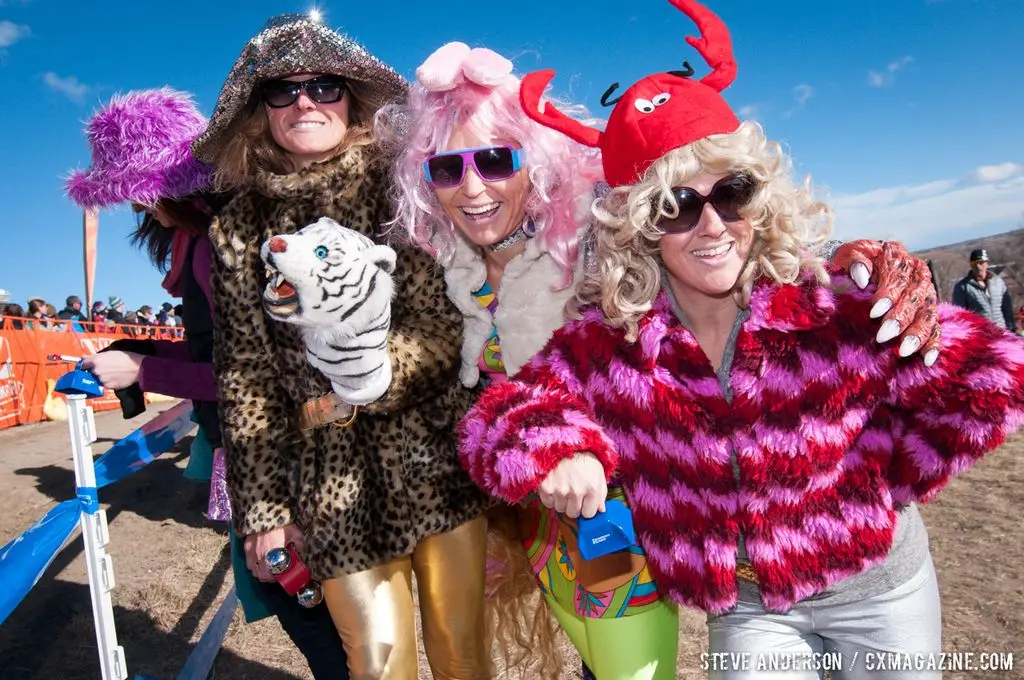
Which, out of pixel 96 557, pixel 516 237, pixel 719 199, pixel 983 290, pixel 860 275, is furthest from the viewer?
pixel 983 290

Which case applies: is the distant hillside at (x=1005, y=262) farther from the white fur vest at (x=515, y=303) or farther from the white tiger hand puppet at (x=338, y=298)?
the white tiger hand puppet at (x=338, y=298)

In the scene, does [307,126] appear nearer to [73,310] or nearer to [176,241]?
[176,241]

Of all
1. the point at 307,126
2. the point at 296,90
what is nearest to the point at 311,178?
the point at 307,126

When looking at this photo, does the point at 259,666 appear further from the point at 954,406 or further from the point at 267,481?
the point at 954,406

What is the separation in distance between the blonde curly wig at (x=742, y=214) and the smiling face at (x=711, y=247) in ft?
0.09

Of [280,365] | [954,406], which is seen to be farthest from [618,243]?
[280,365]

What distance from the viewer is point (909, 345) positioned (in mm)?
1378

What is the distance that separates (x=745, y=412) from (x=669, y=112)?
719 mm

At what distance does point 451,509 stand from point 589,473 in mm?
582

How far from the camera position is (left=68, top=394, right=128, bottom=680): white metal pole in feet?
7.35

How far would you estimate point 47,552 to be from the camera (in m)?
2.02

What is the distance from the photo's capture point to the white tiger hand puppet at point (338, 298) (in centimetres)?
160

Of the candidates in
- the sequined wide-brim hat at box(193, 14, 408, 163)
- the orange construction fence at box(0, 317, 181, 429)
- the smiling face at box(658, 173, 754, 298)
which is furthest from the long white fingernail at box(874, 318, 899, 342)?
the orange construction fence at box(0, 317, 181, 429)

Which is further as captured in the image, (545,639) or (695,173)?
(545,639)
